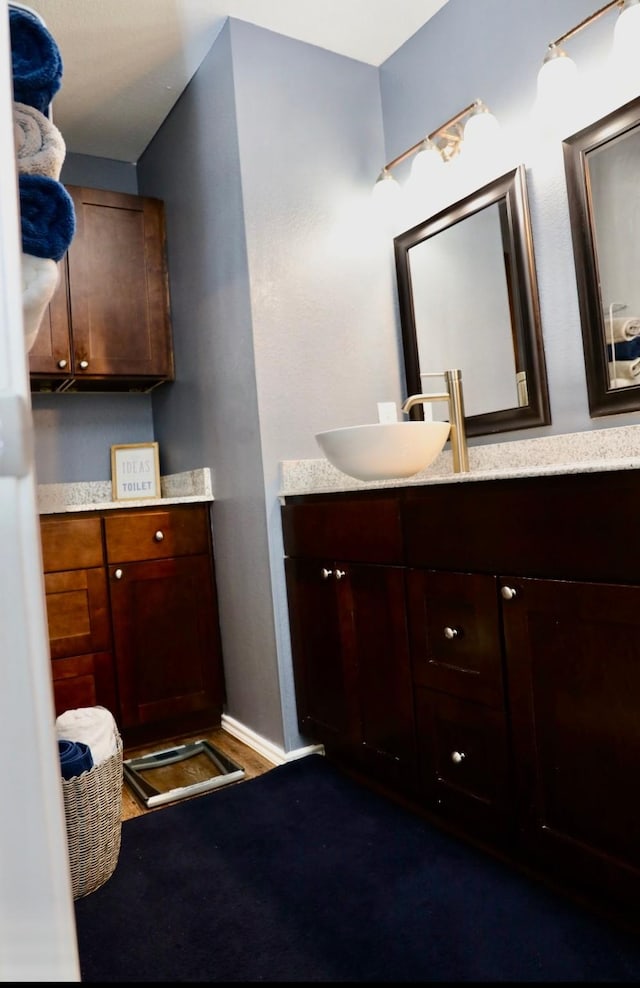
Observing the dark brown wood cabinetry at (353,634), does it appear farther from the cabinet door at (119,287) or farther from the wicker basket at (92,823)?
the cabinet door at (119,287)

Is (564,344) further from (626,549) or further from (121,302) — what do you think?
(121,302)

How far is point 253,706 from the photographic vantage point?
93.2 inches

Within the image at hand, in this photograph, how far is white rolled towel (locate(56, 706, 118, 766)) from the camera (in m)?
1.53

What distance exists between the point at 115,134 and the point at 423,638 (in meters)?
2.48

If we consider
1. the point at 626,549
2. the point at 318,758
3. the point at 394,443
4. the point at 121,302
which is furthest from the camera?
the point at 121,302

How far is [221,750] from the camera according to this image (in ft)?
7.68

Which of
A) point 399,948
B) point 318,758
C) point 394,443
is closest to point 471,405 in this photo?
point 394,443

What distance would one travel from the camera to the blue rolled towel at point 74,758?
1460mm

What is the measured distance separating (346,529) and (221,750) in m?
1.00

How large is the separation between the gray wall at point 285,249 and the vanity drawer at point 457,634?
64cm

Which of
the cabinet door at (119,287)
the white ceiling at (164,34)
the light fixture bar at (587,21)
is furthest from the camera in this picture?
the cabinet door at (119,287)

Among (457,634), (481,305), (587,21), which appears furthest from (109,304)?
(457,634)

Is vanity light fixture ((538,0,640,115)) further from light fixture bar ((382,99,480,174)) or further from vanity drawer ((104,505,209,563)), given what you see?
vanity drawer ((104,505,209,563))

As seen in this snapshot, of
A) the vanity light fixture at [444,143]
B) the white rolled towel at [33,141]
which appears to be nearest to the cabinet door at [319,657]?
the vanity light fixture at [444,143]
